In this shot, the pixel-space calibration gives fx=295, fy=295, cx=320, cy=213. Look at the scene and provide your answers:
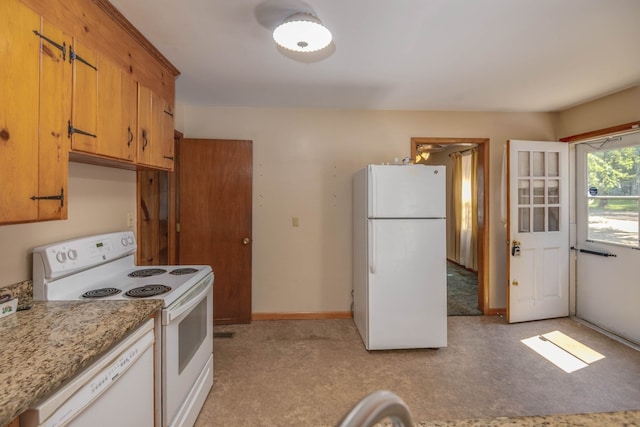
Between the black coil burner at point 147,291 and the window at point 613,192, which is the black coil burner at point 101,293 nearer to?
the black coil burner at point 147,291

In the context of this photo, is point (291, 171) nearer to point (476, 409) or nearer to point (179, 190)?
point (179, 190)

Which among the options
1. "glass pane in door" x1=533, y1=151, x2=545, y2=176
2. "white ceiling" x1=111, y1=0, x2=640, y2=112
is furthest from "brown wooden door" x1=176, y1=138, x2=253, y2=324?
"glass pane in door" x1=533, y1=151, x2=545, y2=176

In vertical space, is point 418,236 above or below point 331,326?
above

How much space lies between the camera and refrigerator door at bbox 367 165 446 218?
252 cm

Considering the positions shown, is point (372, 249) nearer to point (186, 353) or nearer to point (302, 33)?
point (186, 353)

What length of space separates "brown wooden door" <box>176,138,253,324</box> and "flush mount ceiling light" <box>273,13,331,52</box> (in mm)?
1524

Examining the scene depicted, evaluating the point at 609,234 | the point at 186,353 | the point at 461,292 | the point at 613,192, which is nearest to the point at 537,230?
the point at 609,234

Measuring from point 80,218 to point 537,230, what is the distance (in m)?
4.09

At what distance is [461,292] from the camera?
423cm

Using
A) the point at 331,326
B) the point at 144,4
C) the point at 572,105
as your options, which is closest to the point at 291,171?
the point at 331,326

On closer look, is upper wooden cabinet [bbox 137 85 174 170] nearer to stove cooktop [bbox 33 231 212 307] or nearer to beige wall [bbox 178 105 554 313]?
stove cooktop [bbox 33 231 212 307]

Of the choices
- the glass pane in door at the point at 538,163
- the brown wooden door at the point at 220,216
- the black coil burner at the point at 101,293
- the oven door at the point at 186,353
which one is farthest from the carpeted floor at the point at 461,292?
the black coil burner at the point at 101,293

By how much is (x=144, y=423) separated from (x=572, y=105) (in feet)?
14.8

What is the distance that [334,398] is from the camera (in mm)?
2010
